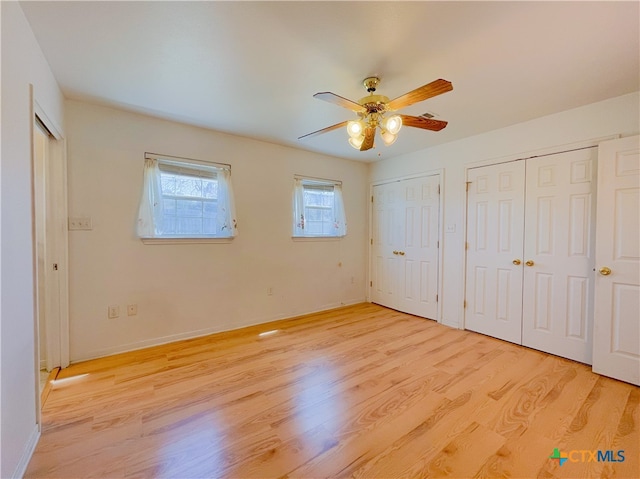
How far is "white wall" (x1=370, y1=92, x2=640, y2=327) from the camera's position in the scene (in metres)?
2.48

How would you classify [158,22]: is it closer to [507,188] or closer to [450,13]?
[450,13]

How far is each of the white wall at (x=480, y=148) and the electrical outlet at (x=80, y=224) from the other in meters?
3.89

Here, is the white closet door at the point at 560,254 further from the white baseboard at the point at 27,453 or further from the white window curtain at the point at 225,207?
the white baseboard at the point at 27,453

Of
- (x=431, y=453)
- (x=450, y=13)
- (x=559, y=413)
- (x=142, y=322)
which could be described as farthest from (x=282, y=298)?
(x=450, y=13)

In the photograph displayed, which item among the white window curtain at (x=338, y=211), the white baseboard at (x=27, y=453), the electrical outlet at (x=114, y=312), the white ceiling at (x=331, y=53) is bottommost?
the white baseboard at (x=27, y=453)

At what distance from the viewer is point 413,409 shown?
6.37 ft

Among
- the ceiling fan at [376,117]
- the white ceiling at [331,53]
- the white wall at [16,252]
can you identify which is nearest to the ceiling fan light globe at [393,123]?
the ceiling fan at [376,117]

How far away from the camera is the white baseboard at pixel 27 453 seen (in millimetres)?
1376

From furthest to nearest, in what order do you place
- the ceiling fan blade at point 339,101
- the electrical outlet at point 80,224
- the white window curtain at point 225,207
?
the white window curtain at point 225,207 → the electrical outlet at point 80,224 → the ceiling fan blade at point 339,101

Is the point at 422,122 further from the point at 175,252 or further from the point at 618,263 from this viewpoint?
the point at 175,252

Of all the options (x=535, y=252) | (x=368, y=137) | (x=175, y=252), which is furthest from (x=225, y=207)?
(x=535, y=252)

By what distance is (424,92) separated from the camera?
174 centimetres

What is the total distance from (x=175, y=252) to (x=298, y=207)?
1715 millimetres

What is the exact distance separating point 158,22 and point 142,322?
2.69 m
